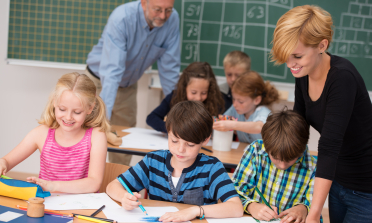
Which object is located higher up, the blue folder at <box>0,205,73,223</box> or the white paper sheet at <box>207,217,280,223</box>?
the blue folder at <box>0,205,73,223</box>

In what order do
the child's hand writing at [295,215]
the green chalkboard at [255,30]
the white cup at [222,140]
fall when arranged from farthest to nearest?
the green chalkboard at [255,30], the white cup at [222,140], the child's hand writing at [295,215]

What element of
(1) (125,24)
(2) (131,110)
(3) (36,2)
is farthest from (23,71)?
(1) (125,24)

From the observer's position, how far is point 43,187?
1.32 meters

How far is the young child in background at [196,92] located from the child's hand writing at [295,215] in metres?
1.32

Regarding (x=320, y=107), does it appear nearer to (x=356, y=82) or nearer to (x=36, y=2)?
(x=356, y=82)

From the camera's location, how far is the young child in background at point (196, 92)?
102 inches

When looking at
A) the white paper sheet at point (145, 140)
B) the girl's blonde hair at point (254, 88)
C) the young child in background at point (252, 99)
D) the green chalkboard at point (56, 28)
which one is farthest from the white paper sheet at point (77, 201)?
the green chalkboard at point (56, 28)

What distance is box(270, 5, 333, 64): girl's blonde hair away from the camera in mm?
1176

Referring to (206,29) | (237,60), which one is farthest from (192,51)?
(237,60)

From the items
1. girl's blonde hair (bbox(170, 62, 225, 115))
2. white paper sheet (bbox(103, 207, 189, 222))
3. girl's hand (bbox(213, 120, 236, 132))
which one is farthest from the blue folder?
girl's blonde hair (bbox(170, 62, 225, 115))

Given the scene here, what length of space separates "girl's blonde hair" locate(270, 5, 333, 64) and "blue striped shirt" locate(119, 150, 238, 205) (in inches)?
20.2

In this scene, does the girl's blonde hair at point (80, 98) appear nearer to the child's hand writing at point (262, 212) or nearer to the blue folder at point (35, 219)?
the blue folder at point (35, 219)

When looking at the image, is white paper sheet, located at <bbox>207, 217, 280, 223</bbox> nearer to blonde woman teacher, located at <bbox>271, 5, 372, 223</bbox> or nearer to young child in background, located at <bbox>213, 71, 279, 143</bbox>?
blonde woman teacher, located at <bbox>271, 5, 372, 223</bbox>

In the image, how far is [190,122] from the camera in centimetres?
133
